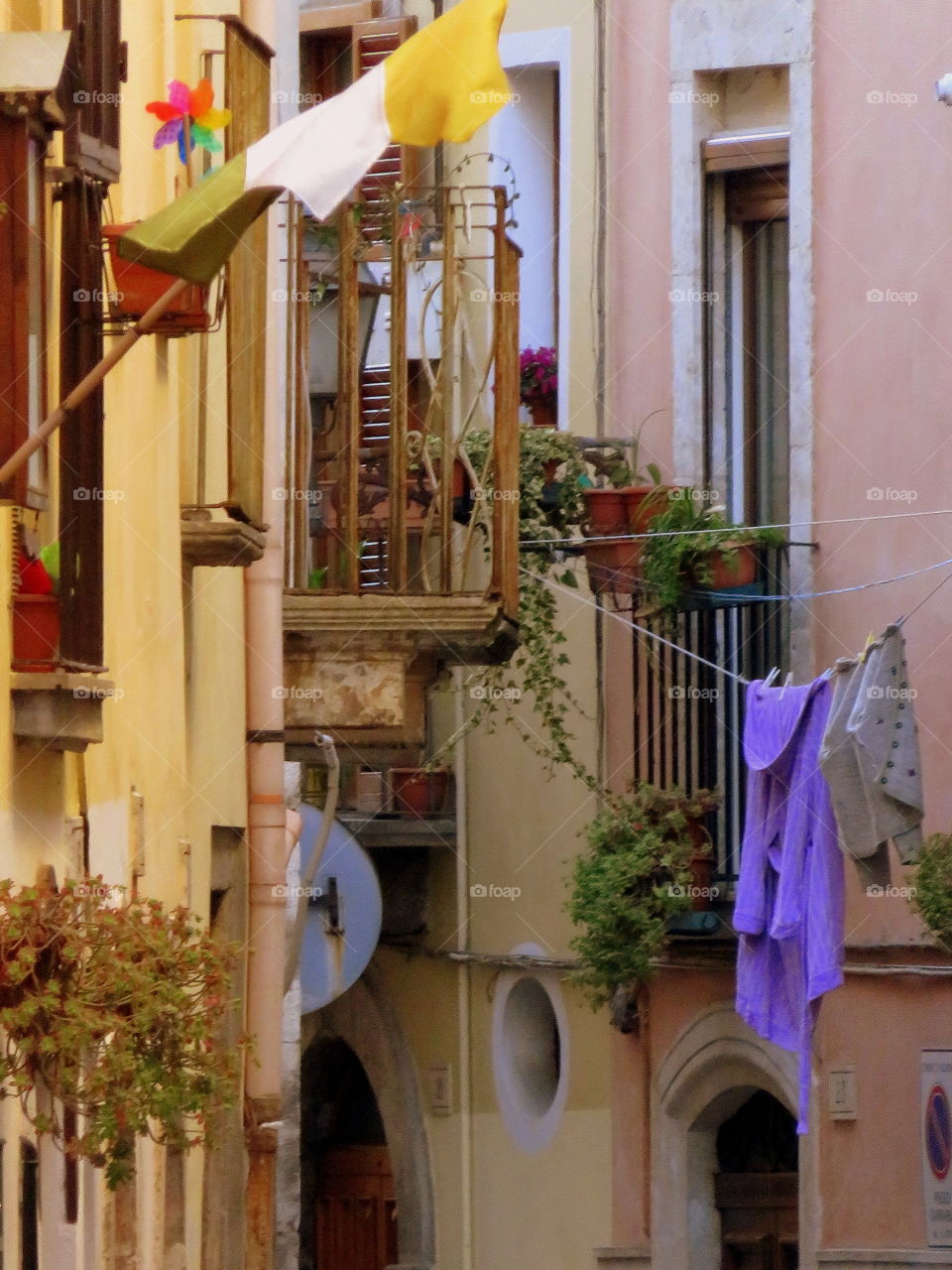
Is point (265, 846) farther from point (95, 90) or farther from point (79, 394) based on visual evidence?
point (79, 394)

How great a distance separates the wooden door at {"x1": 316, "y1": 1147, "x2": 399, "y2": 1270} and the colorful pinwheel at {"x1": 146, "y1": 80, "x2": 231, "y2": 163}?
36.9ft

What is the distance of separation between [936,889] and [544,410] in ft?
15.4

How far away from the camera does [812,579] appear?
15305mm

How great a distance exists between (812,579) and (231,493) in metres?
6.82

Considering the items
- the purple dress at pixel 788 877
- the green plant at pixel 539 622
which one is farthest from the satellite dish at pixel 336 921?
the purple dress at pixel 788 877

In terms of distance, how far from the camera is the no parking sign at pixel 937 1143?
574 inches

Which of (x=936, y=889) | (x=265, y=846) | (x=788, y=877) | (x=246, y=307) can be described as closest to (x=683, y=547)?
(x=788, y=877)

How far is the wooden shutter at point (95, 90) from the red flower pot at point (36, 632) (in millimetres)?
1096

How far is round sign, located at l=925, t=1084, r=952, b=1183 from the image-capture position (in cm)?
1460

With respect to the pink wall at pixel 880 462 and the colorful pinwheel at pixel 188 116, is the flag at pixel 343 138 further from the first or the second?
the pink wall at pixel 880 462

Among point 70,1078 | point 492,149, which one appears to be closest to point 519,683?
point 492,149

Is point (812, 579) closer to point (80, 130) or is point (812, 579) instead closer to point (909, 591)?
point (909, 591)

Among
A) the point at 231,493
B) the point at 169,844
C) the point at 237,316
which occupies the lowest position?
the point at 169,844

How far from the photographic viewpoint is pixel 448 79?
236 inches
